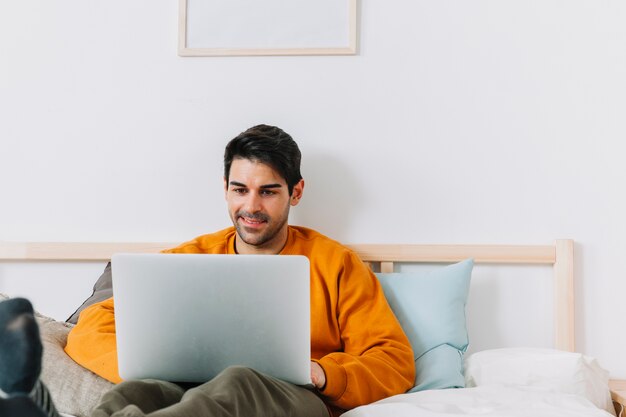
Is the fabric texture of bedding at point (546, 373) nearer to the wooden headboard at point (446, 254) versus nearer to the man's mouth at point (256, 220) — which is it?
the wooden headboard at point (446, 254)

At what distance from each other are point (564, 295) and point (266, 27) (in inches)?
40.8

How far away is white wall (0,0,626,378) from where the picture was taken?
6.20ft

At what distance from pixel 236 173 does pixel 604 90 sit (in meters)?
0.98

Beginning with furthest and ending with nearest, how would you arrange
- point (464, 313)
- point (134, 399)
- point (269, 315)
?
1. point (464, 313)
2. point (269, 315)
3. point (134, 399)

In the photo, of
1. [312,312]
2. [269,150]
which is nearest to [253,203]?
[269,150]

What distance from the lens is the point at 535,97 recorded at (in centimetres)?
191

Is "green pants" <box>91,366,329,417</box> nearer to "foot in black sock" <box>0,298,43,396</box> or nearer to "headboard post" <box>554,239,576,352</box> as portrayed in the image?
"foot in black sock" <box>0,298,43,396</box>

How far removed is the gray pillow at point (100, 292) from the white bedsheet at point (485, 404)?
71cm

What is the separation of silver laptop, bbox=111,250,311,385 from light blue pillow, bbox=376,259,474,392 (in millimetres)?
556

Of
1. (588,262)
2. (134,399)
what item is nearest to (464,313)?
(588,262)

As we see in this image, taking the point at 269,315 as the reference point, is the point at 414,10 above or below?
above

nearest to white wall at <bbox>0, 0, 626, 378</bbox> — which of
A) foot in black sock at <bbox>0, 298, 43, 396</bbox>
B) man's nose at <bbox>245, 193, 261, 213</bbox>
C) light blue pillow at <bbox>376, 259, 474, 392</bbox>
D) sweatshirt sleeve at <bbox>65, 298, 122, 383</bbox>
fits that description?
light blue pillow at <bbox>376, 259, 474, 392</bbox>

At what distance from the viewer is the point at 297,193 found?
5.96 feet

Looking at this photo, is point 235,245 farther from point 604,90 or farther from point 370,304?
point 604,90
